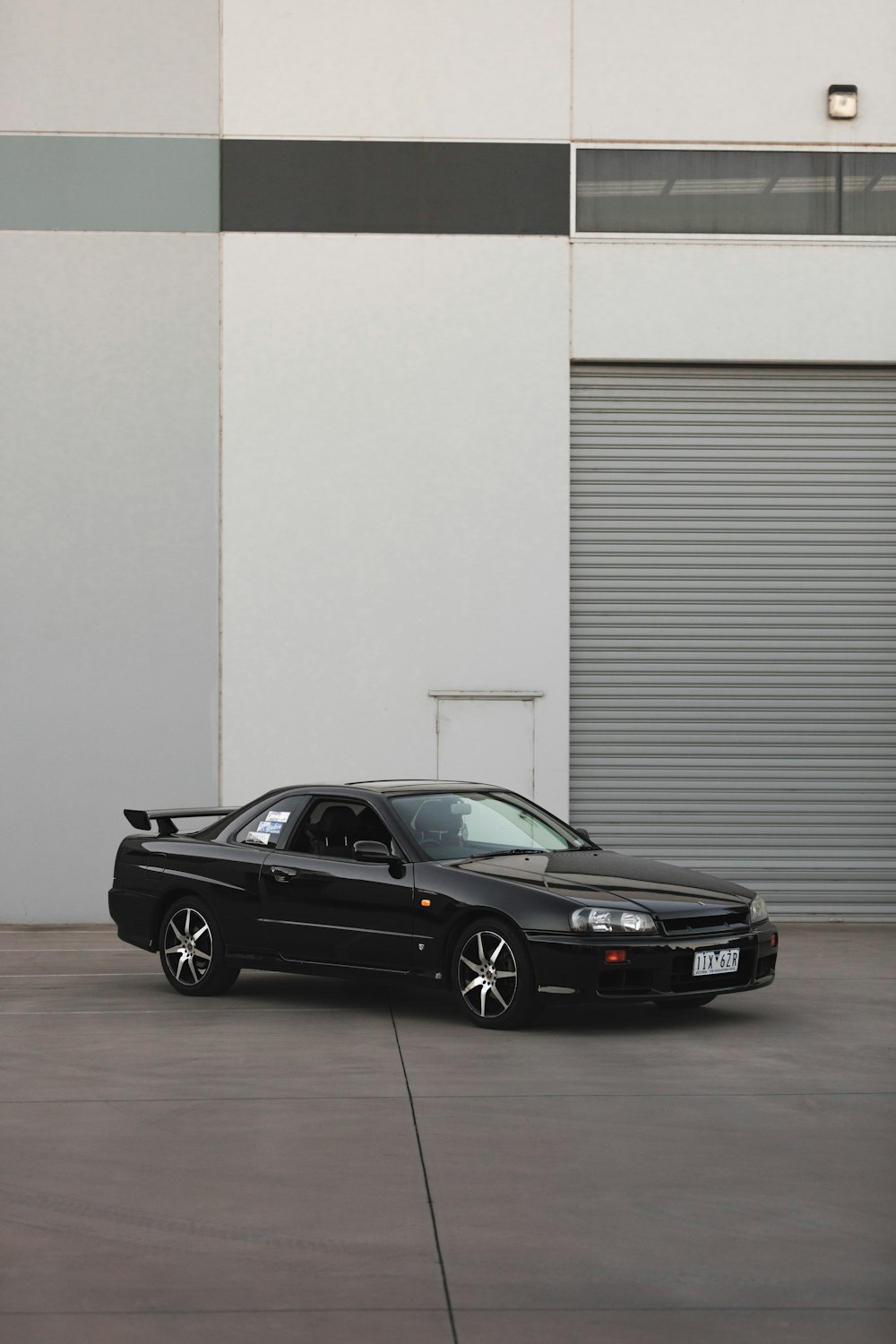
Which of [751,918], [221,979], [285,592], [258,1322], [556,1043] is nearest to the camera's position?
[258,1322]

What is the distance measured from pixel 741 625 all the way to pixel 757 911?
6.79 metres

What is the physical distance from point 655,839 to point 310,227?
261 inches

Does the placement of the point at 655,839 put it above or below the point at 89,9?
below

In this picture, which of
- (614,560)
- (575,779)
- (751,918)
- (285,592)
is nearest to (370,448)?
(285,592)

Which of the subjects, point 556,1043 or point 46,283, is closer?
point 556,1043

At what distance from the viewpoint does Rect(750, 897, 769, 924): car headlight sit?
29.7 ft

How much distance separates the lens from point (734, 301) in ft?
51.0

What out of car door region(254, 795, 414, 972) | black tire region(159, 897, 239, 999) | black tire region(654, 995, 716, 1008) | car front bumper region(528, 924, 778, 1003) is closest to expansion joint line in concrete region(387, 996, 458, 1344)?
car door region(254, 795, 414, 972)

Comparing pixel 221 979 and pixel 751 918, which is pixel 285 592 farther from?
pixel 751 918

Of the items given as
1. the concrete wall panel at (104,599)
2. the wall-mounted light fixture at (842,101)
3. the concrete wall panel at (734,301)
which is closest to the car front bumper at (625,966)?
the concrete wall panel at (104,599)

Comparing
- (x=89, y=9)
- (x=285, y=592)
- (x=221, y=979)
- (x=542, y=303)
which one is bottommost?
(x=221, y=979)

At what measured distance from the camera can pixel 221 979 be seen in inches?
398

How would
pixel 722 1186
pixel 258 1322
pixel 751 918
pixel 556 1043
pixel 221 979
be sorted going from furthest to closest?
pixel 221 979 < pixel 751 918 < pixel 556 1043 < pixel 722 1186 < pixel 258 1322

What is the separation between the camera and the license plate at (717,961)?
8.58 metres
